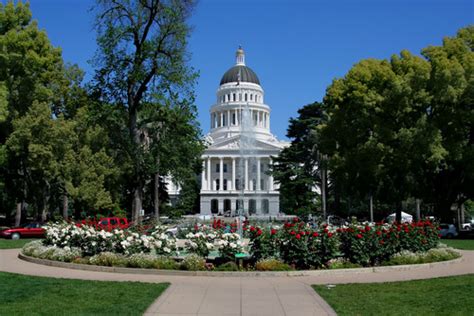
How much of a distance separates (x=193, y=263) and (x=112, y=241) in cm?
321

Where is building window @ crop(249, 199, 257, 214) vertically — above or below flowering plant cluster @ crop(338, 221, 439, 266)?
above

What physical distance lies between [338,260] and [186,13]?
677 inches

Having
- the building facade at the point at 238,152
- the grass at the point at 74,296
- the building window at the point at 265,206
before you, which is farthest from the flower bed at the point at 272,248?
the building window at the point at 265,206

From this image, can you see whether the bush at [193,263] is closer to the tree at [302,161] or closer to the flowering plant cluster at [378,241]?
the flowering plant cluster at [378,241]

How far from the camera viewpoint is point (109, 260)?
1561cm

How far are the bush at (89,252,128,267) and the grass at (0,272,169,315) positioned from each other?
245 cm

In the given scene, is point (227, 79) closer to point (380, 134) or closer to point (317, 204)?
point (317, 204)

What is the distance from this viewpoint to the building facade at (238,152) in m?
99.4

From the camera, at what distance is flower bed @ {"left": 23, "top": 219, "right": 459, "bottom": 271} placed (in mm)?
14648

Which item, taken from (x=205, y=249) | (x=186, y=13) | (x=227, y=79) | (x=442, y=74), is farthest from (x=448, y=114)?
(x=227, y=79)

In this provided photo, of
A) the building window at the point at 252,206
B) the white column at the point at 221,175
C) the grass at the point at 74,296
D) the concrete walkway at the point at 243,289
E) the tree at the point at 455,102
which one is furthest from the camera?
the white column at the point at 221,175

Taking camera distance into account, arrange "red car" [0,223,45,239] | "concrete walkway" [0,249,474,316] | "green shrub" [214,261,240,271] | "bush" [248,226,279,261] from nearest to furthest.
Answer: "concrete walkway" [0,249,474,316], "green shrub" [214,261,240,271], "bush" [248,226,279,261], "red car" [0,223,45,239]

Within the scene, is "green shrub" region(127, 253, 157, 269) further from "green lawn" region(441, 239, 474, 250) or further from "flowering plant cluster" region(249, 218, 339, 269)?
"green lawn" region(441, 239, 474, 250)

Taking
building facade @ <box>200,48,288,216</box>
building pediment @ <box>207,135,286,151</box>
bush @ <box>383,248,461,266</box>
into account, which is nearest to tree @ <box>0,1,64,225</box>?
bush @ <box>383,248,461,266</box>
